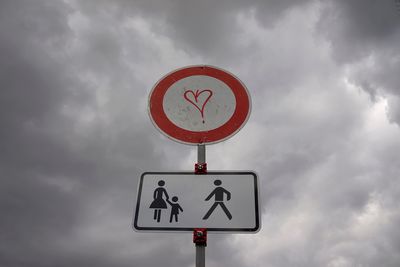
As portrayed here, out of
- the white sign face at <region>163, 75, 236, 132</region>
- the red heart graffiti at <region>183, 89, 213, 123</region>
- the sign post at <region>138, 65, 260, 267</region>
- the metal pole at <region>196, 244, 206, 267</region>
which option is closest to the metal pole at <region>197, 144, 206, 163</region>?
the sign post at <region>138, 65, 260, 267</region>

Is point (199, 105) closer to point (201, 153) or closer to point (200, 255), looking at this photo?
point (201, 153)

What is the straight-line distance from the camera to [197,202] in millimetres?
2217

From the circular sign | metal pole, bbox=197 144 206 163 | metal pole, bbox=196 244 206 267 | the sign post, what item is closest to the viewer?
metal pole, bbox=196 244 206 267

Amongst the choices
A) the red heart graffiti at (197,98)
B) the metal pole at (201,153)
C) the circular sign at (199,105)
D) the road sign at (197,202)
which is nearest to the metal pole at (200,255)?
the road sign at (197,202)

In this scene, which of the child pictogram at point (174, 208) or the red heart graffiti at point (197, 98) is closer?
the child pictogram at point (174, 208)

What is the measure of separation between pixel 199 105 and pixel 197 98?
0.08 m

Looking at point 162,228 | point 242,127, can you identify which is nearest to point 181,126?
point 242,127

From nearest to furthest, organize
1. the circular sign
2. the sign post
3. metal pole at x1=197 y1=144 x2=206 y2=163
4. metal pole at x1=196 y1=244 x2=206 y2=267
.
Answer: metal pole at x1=196 y1=244 x2=206 y2=267 < the sign post < metal pole at x1=197 y1=144 x2=206 y2=163 < the circular sign

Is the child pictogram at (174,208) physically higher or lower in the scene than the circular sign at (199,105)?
lower

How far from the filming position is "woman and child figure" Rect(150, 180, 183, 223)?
218cm

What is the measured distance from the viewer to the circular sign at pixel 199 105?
8.58ft

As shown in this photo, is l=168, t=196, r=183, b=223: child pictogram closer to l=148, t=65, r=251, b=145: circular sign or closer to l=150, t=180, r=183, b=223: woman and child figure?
l=150, t=180, r=183, b=223: woman and child figure

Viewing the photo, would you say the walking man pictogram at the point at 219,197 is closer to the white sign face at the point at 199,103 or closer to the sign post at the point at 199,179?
the sign post at the point at 199,179

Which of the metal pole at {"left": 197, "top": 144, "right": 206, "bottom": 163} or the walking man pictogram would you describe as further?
the metal pole at {"left": 197, "top": 144, "right": 206, "bottom": 163}
